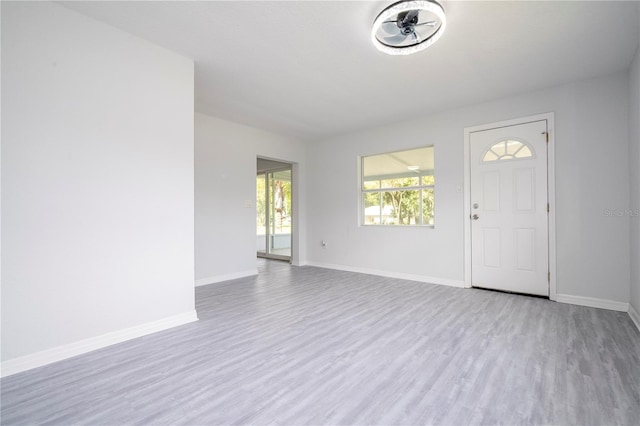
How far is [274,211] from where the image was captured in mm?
7371

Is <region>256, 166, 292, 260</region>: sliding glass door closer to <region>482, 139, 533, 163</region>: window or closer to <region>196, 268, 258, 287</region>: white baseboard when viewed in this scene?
<region>196, 268, 258, 287</region>: white baseboard

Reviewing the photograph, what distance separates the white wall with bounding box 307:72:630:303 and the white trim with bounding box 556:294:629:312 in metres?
0.05

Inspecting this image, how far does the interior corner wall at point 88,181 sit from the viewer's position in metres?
1.97

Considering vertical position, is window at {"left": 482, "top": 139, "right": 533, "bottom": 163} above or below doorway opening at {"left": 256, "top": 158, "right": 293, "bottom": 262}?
above

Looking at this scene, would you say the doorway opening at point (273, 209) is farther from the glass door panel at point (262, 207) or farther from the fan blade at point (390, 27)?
the fan blade at point (390, 27)

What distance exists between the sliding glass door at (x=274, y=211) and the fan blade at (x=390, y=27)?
16.2ft

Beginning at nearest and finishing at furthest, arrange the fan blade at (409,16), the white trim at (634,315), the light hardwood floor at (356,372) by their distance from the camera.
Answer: the light hardwood floor at (356,372) → the fan blade at (409,16) → the white trim at (634,315)

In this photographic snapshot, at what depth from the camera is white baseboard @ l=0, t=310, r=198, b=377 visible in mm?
1936

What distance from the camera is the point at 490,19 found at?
7.55ft

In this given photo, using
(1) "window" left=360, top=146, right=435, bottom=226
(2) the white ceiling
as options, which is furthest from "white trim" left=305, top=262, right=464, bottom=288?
(2) the white ceiling

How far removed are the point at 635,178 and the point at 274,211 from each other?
20.4ft

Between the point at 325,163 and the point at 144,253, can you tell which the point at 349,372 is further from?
the point at 325,163

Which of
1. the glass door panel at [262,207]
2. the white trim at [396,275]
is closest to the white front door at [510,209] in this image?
the white trim at [396,275]

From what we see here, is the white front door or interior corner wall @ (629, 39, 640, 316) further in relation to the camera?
the white front door
